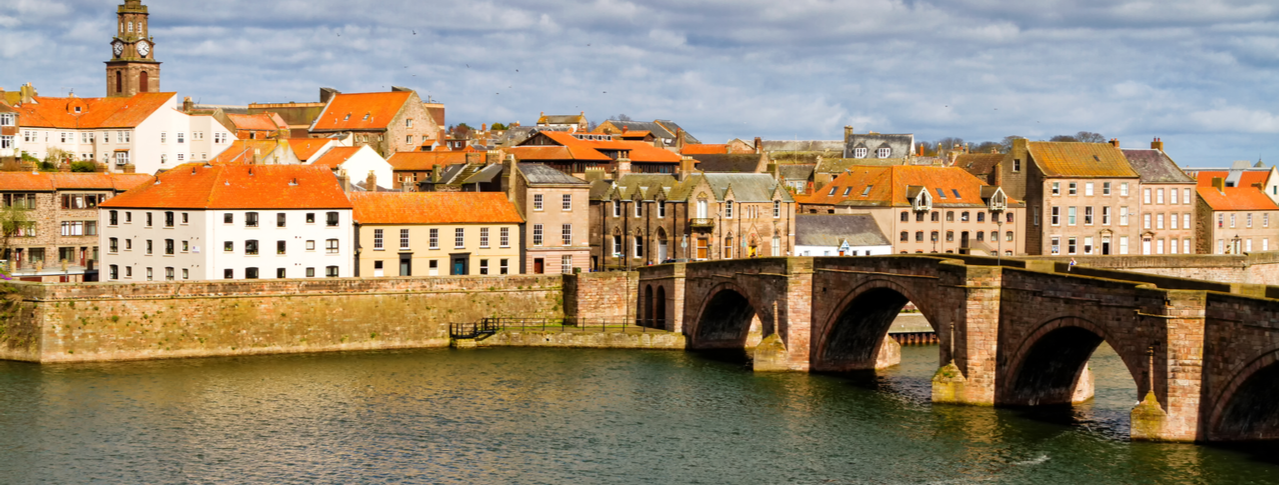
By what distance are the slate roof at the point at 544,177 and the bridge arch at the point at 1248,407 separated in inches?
2053

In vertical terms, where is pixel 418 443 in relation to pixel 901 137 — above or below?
below

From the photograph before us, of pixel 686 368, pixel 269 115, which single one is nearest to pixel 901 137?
pixel 269 115

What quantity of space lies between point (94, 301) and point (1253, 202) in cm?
9717

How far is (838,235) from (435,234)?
30649 mm

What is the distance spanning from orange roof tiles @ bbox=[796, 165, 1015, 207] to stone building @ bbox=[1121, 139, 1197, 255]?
13.7 meters

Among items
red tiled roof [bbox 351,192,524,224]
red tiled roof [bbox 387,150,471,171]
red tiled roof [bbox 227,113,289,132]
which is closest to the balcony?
red tiled roof [bbox 351,192,524,224]

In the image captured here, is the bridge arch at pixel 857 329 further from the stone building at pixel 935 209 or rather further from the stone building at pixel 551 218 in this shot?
the stone building at pixel 935 209

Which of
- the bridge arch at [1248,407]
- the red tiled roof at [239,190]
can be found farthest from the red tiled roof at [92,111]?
the bridge arch at [1248,407]

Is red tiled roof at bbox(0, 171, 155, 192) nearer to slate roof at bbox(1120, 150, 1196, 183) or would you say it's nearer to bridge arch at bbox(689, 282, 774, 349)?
bridge arch at bbox(689, 282, 774, 349)

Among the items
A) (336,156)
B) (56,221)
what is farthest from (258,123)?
(56,221)

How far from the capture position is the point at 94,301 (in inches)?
2849

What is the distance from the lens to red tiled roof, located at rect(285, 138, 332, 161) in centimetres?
11914

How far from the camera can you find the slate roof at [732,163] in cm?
12850

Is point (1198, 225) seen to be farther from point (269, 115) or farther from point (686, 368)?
point (269, 115)
